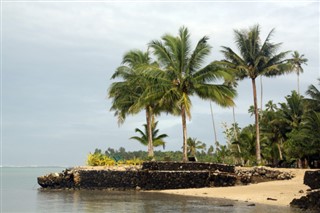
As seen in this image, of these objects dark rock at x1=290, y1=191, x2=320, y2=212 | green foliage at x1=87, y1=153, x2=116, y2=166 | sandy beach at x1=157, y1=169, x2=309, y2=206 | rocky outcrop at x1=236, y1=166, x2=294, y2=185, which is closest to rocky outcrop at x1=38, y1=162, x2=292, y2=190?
rocky outcrop at x1=236, y1=166, x2=294, y2=185

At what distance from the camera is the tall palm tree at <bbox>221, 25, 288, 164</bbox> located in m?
32.2

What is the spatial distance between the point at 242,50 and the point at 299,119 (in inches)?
362

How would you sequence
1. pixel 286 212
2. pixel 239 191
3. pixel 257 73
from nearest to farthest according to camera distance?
pixel 286 212 → pixel 239 191 → pixel 257 73

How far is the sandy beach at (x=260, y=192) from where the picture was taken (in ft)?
58.0

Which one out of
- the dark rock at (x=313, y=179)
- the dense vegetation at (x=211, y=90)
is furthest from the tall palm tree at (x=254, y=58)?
the dark rock at (x=313, y=179)

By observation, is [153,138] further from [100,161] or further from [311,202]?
[311,202]

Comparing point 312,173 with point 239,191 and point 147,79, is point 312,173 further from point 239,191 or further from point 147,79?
point 147,79

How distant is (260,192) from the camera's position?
20.1 m

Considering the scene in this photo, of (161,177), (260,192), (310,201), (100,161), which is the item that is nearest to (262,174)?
(161,177)

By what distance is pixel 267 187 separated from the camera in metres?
21.6

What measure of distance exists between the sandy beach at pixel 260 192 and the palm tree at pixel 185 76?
5127 mm

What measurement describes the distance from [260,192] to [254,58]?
569 inches

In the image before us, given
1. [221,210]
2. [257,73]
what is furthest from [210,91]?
[221,210]

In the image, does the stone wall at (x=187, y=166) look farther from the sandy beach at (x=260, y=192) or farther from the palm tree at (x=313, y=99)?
the palm tree at (x=313, y=99)
